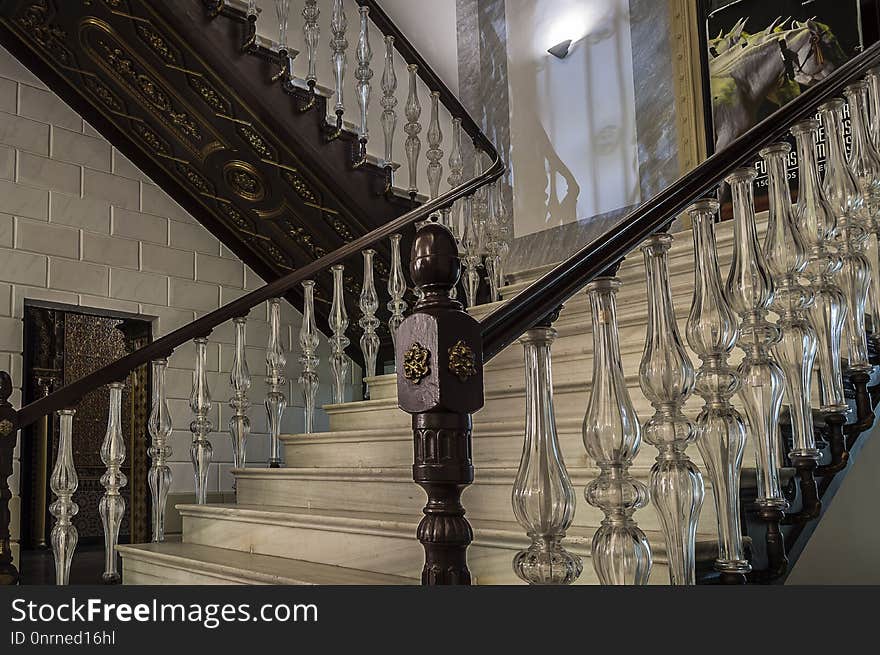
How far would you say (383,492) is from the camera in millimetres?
2811

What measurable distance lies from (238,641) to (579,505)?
3.54 feet

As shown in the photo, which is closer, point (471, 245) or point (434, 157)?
point (471, 245)

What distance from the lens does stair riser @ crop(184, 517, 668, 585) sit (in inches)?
82.5

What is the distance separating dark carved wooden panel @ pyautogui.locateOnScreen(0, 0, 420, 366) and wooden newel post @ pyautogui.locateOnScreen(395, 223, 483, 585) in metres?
2.92

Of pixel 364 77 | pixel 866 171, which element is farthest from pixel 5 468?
pixel 866 171

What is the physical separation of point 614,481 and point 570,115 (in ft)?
13.8

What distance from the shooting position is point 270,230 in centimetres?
504

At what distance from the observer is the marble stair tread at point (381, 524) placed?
188 cm

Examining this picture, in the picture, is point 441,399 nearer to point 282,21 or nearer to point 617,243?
point 617,243

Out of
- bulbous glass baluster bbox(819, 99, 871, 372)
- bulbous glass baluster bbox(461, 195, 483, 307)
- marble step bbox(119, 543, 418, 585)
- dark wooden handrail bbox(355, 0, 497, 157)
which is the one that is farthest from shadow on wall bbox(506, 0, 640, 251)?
marble step bbox(119, 543, 418, 585)

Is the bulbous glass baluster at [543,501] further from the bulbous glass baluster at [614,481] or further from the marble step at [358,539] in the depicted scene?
the marble step at [358,539]

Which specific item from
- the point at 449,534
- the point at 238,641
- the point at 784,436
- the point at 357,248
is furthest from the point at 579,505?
the point at 357,248

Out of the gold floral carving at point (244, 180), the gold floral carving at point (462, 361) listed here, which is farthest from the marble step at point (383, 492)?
the gold floral carving at point (244, 180)

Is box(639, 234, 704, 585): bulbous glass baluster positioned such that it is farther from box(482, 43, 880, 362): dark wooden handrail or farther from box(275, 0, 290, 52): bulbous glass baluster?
box(275, 0, 290, 52): bulbous glass baluster
